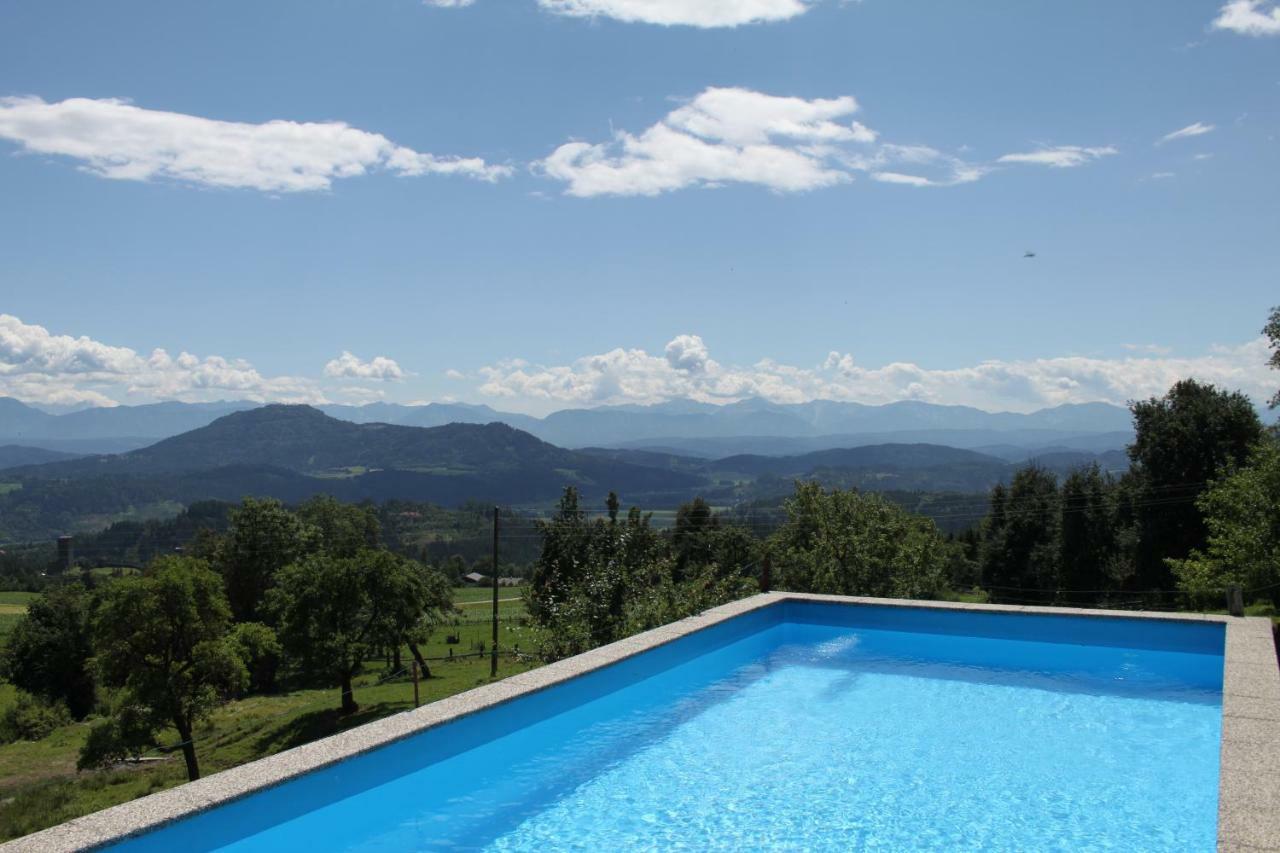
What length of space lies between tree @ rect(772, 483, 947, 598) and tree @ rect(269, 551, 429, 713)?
48.3 feet

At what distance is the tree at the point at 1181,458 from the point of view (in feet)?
97.1

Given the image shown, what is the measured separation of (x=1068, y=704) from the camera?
7.79m

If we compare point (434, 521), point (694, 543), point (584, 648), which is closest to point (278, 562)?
point (694, 543)

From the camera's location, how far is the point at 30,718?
40594 millimetres

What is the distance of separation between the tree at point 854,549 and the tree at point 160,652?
59.7ft

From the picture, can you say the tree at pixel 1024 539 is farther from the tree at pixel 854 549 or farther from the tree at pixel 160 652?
the tree at pixel 160 652

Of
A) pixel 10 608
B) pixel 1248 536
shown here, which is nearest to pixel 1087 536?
pixel 1248 536

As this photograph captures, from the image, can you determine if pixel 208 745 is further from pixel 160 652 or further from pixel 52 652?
pixel 52 652

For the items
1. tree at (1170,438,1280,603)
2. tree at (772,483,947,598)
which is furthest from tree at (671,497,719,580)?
tree at (1170,438,1280,603)

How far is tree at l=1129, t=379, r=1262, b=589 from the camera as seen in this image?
97.1 feet

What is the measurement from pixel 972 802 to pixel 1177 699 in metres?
3.70

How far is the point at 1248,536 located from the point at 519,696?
16.7 meters

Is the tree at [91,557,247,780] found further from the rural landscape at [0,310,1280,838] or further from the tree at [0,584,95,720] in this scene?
the tree at [0,584,95,720]

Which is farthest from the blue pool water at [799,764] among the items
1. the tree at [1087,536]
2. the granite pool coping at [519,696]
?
the tree at [1087,536]
